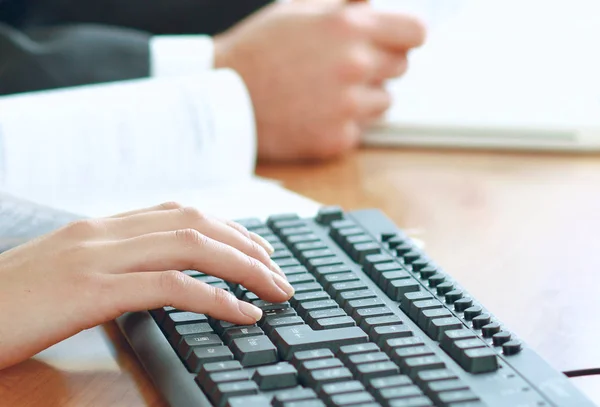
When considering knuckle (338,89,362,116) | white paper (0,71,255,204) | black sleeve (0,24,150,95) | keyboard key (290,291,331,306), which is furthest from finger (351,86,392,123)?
keyboard key (290,291,331,306)

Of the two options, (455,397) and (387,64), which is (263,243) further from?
(387,64)

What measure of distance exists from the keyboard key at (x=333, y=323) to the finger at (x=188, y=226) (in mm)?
73

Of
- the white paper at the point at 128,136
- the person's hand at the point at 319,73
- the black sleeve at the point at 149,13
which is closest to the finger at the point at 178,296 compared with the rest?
the white paper at the point at 128,136

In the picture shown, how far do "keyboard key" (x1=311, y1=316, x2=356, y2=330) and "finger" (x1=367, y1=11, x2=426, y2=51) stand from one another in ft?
2.02

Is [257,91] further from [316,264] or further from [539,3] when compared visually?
[316,264]

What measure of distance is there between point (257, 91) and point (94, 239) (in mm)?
541

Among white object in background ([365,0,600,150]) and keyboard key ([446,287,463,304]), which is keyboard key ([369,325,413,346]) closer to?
keyboard key ([446,287,463,304])

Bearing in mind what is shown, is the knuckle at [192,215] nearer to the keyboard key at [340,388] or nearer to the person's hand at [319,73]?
the keyboard key at [340,388]

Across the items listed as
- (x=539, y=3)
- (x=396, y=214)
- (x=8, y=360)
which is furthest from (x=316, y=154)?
(x=8, y=360)

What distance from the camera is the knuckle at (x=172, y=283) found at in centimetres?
57

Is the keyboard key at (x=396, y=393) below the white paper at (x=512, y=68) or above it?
below

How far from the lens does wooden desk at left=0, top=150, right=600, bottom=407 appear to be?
22.6 inches

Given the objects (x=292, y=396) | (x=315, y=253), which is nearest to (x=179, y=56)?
(x=315, y=253)

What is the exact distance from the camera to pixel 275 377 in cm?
50
